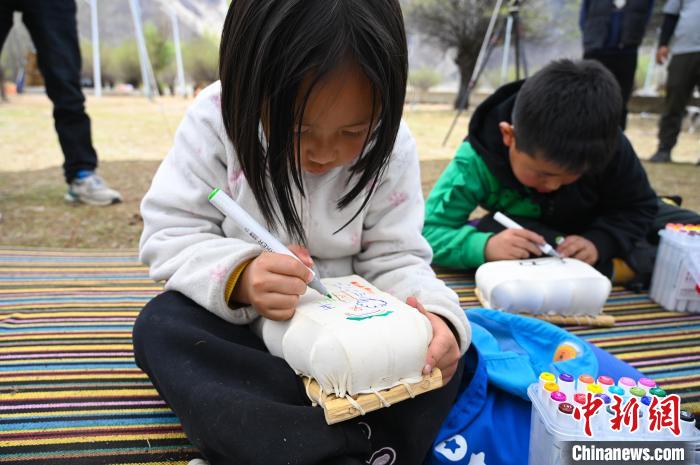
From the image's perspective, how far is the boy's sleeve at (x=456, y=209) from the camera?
1414 millimetres

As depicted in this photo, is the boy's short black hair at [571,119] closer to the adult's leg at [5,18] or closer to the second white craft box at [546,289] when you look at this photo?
the second white craft box at [546,289]

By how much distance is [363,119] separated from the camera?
2.10ft

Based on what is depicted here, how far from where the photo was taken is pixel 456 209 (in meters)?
1.46

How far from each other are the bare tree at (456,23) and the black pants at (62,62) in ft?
32.9

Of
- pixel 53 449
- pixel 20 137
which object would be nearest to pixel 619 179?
pixel 53 449

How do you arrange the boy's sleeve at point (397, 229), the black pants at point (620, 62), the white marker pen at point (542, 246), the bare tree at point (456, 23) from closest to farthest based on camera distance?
the boy's sleeve at point (397, 229)
the white marker pen at point (542, 246)
the black pants at point (620, 62)
the bare tree at point (456, 23)

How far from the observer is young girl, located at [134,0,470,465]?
579 millimetres

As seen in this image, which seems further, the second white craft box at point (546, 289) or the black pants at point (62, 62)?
the black pants at point (62, 62)

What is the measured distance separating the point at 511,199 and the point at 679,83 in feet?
9.29

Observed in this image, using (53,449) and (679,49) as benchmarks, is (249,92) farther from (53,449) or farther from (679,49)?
(679,49)

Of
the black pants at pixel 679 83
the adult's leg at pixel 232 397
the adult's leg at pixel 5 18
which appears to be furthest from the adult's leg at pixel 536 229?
the black pants at pixel 679 83

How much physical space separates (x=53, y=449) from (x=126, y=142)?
12.9 feet

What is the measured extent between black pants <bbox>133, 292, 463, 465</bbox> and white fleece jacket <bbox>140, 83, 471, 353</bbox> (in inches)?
2.5

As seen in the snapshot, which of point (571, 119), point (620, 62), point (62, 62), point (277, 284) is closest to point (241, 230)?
point (277, 284)
